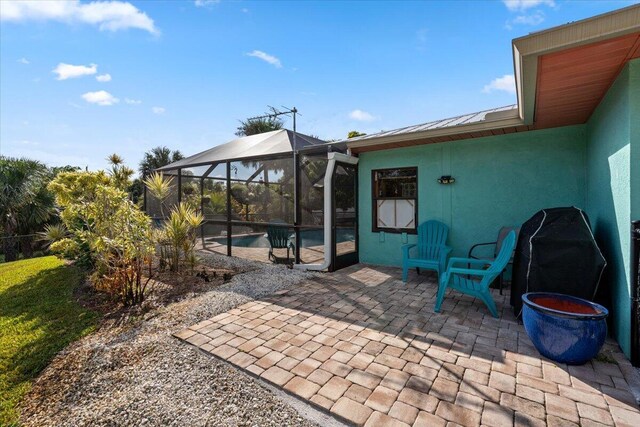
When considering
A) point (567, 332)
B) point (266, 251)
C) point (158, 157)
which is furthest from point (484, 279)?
point (158, 157)

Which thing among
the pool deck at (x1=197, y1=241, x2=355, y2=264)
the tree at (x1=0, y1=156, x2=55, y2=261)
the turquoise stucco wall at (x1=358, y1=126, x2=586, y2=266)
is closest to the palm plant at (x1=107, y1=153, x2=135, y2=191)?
the pool deck at (x1=197, y1=241, x2=355, y2=264)

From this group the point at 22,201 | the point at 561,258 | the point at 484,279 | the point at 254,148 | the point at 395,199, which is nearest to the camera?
the point at 561,258

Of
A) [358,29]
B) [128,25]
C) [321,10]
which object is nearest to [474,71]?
[358,29]

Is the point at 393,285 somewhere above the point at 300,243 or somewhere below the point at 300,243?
below

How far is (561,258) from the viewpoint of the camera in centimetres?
302

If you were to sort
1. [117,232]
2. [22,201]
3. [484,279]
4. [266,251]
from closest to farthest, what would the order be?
[484,279] < [117,232] < [266,251] < [22,201]

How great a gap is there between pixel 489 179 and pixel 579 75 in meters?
2.58

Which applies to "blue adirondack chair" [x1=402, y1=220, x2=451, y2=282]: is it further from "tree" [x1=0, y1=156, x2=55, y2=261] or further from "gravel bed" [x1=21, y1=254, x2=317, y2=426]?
"tree" [x1=0, y1=156, x2=55, y2=261]

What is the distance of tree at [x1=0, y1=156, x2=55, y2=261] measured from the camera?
10.1 meters

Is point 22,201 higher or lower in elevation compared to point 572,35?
lower

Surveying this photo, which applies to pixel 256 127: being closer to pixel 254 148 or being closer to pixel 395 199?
pixel 254 148

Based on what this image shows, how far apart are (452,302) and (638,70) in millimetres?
3026

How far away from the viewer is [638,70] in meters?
2.46

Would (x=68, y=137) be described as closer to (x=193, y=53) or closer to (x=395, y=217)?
(x=193, y=53)
